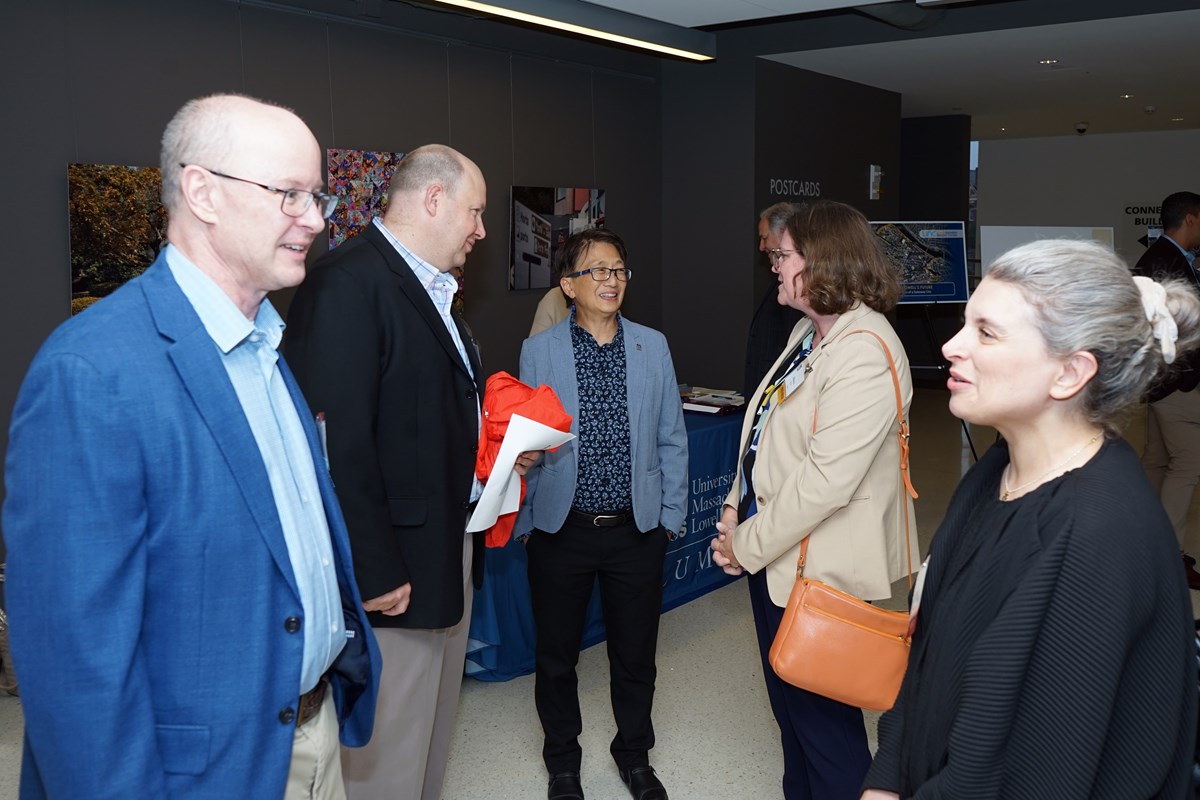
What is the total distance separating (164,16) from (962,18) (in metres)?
5.08

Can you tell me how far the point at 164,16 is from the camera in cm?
454

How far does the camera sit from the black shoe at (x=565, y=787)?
3.18 metres

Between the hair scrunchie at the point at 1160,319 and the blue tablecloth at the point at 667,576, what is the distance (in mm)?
2425

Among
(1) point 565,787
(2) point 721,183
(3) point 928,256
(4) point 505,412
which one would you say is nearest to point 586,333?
(4) point 505,412

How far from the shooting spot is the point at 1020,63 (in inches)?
317

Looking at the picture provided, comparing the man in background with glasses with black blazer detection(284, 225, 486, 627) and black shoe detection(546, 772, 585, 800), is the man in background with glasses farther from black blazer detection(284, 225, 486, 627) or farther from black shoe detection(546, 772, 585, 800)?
black blazer detection(284, 225, 486, 627)

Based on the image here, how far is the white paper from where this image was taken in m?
2.51

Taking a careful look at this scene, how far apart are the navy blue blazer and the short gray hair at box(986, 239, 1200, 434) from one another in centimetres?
122

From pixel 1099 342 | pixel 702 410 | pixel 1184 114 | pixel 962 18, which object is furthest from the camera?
pixel 1184 114

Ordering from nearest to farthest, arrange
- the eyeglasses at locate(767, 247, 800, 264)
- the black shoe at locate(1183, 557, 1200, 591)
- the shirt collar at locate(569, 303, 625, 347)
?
the eyeglasses at locate(767, 247, 800, 264)
the shirt collar at locate(569, 303, 625, 347)
the black shoe at locate(1183, 557, 1200, 591)

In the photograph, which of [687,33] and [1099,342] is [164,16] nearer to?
[687,33]

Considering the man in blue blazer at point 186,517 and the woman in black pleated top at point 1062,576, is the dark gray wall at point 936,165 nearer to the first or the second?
the woman in black pleated top at point 1062,576

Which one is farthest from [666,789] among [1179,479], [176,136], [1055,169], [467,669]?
[1055,169]

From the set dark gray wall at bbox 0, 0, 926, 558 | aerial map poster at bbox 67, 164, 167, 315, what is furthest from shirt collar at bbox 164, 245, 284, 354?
dark gray wall at bbox 0, 0, 926, 558
